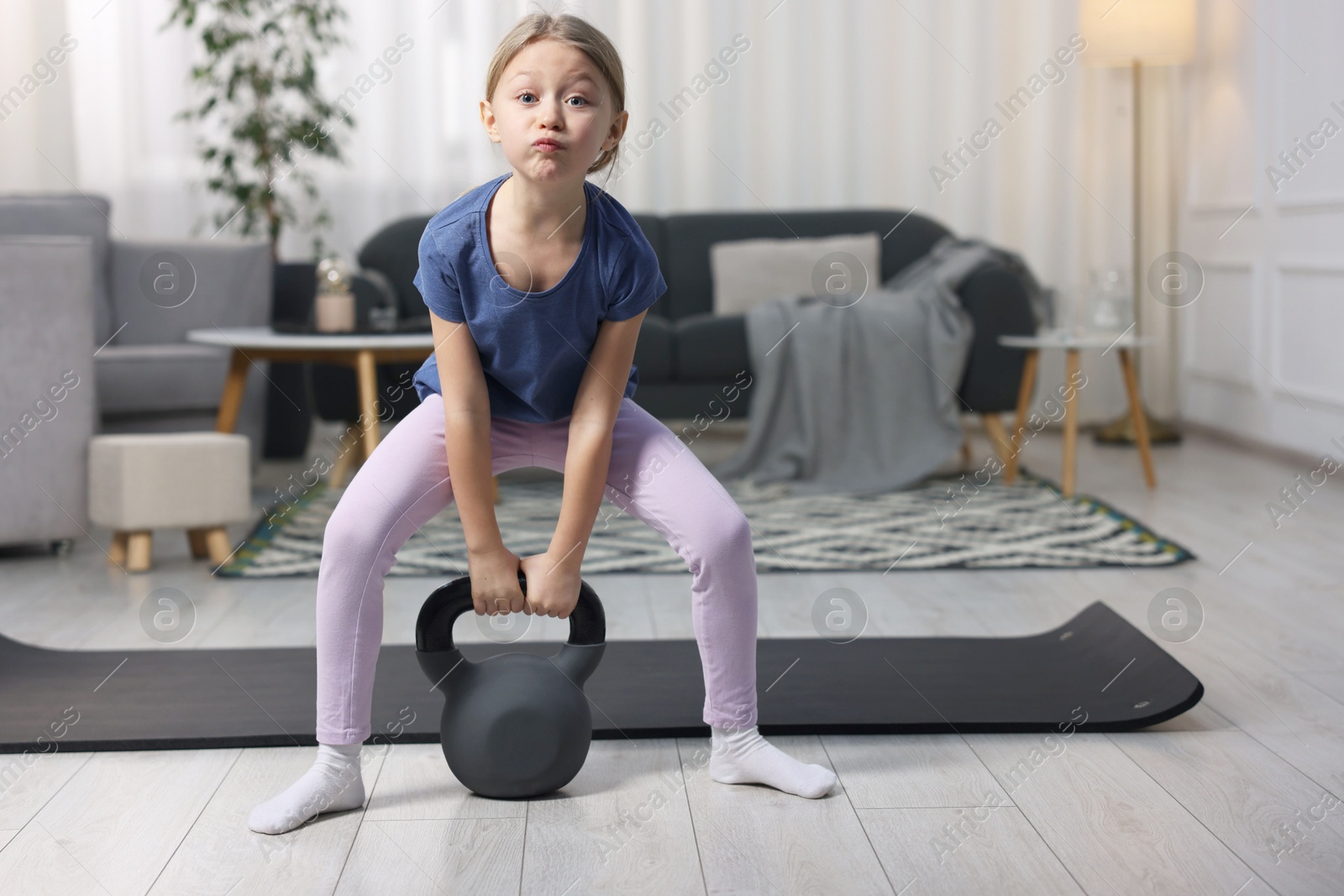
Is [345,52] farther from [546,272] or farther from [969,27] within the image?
[546,272]

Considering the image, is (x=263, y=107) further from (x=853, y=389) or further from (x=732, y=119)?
(x=853, y=389)

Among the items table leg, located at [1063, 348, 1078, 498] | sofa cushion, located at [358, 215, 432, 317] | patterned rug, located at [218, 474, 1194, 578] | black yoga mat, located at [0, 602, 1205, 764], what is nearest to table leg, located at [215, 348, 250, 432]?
patterned rug, located at [218, 474, 1194, 578]

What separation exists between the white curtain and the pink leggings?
308 cm

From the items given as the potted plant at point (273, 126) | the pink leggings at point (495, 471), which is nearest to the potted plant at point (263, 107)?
the potted plant at point (273, 126)

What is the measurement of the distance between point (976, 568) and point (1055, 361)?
7.75ft

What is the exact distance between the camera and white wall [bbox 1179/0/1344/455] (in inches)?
135

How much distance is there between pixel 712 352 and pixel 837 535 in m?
0.96

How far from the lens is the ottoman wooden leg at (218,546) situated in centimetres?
250

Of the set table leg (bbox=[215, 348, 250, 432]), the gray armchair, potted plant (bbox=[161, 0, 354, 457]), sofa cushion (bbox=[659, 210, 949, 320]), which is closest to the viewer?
the gray armchair

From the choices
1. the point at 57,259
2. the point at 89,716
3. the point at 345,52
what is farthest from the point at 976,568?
the point at 345,52

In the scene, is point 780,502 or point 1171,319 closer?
point 780,502

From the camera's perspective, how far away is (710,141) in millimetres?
4527

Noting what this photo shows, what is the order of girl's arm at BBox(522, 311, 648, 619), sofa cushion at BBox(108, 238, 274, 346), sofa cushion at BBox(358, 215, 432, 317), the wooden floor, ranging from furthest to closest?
sofa cushion at BBox(358, 215, 432, 317)
sofa cushion at BBox(108, 238, 274, 346)
girl's arm at BBox(522, 311, 648, 619)
the wooden floor

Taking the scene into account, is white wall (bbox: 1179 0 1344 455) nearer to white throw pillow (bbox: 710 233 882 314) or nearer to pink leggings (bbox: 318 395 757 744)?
white throw pillow (bbox: 710 233 882 314)
